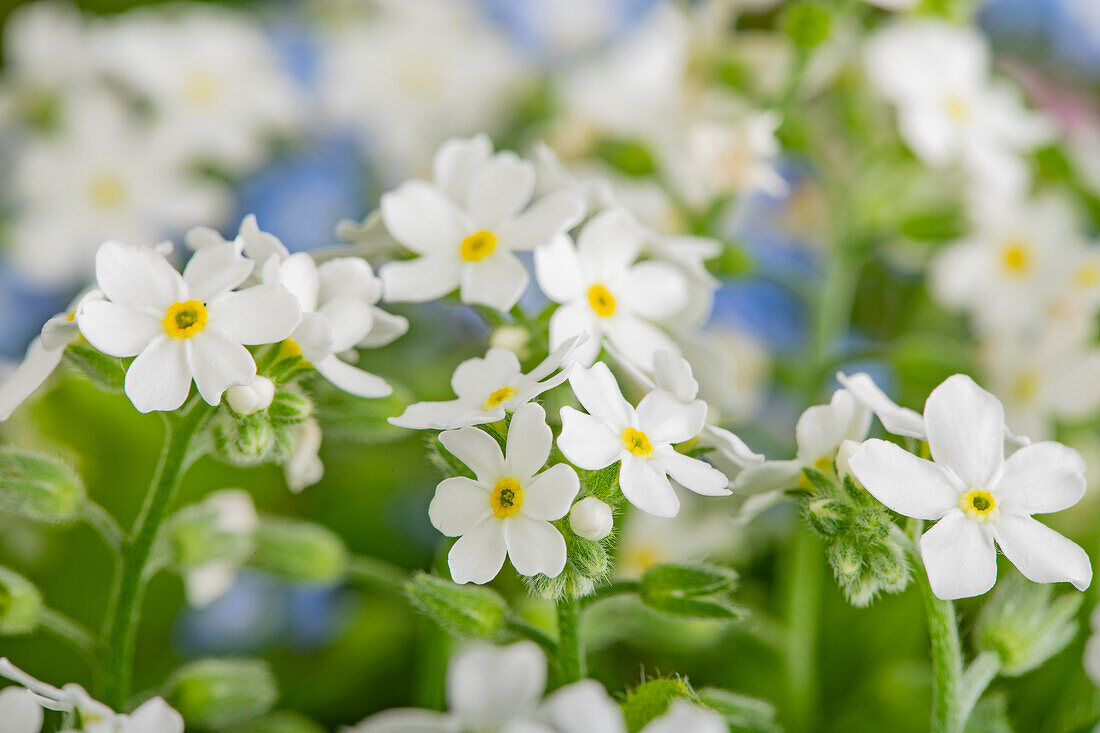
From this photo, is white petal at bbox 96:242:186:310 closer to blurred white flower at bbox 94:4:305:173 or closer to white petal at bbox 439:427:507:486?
white petal at bbox 439:427:507:486

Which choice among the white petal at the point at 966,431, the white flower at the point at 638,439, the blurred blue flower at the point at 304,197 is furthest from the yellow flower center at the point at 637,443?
the blurred blue flower at the point at 304,197

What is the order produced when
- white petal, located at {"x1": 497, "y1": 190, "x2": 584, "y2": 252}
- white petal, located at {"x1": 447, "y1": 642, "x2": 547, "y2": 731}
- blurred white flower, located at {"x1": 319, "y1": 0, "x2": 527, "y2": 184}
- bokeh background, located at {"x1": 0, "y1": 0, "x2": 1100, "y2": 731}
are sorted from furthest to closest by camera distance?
blurred white flower, located at {"x1": 319, "y1": 0, "x2": 527, "y2": 184}
bokeh background, located at {"x1": 0, "y1": 0, "x2": 1100, "y2": 731}
white petal, located at {"x1": 497, "y1": 190, "x2": 584, "y2": 252}
white petal, located at {"x1": 447, "y1": 642, "x2": 547, "y2": 731}

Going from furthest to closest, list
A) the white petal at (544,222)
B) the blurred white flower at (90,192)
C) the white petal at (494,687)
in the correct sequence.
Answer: the blurred white flower at (90,192) → the white petal at (544,222) → the white petal at (494,687)

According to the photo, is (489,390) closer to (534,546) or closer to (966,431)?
(534,546)

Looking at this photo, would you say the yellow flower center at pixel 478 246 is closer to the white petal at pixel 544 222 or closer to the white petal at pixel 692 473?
the white petal at pixel 544 222

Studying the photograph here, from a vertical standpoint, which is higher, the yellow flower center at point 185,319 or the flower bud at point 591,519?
the yellow flower center at point 185,319

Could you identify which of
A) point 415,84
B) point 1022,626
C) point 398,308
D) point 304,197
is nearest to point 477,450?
point 1022,626

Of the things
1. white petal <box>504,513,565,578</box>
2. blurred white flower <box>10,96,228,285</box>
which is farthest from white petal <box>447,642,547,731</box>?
blurred white flower <box>10,96,228,285</box>
